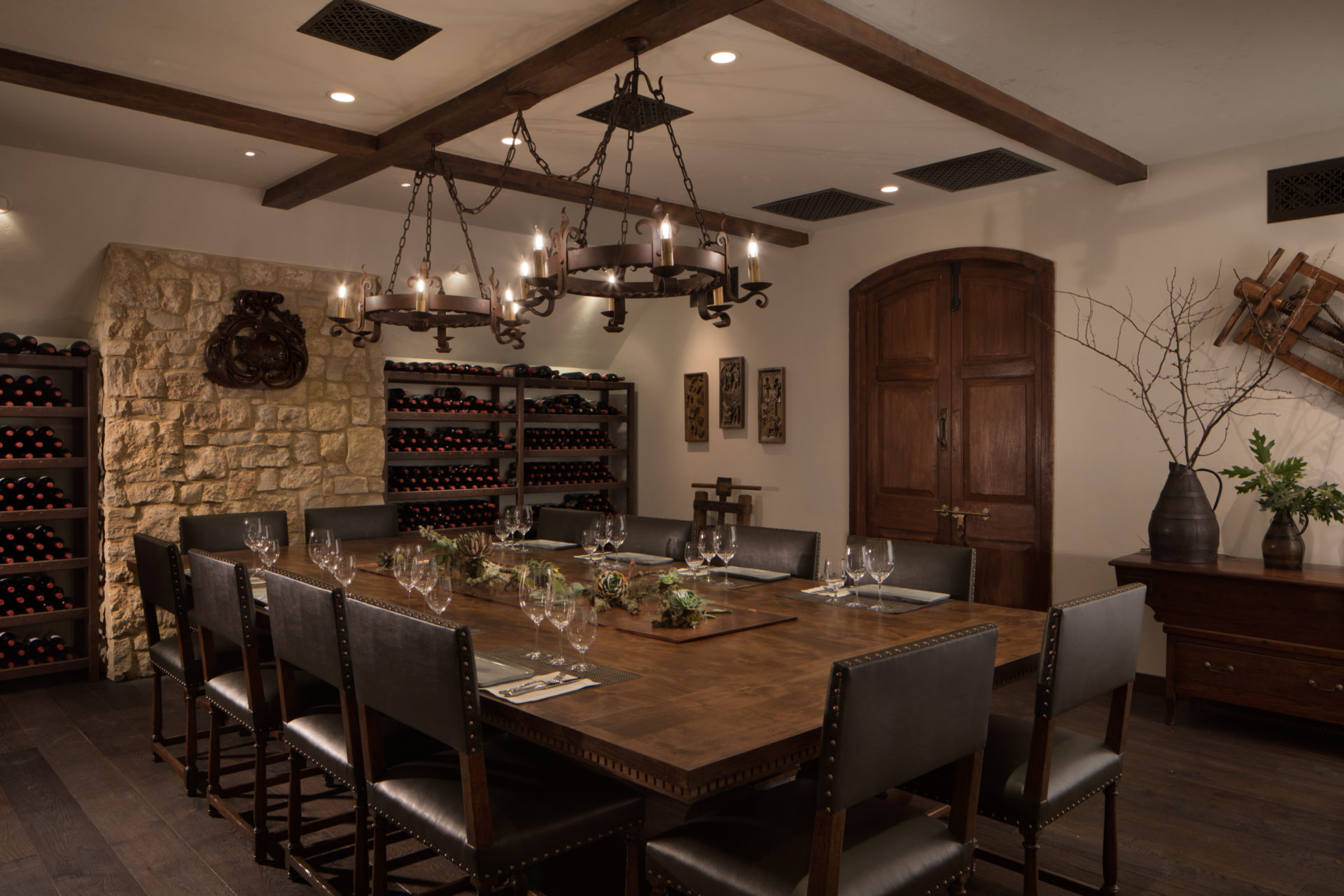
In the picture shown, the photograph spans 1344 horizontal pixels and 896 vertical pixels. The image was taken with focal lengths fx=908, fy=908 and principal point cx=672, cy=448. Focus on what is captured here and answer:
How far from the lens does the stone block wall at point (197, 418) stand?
512 cm

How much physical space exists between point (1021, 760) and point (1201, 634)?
2.29 meters

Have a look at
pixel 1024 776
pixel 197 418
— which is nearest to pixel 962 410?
pixel 1024 776

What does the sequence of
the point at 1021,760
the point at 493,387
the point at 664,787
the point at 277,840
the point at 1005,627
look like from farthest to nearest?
1. the point at 493,387
2. the point at 277,840
3. the point at 1005,627
4. the point at 1021,760
5. the point at 664,787

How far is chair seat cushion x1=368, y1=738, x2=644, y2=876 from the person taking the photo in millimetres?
1980

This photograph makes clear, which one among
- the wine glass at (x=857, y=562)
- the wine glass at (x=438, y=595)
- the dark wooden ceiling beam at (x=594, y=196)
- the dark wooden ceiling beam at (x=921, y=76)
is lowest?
the wine glass at (x=438, y=595)

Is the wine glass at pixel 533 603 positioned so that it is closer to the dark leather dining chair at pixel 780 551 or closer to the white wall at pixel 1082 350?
the dark leather dining chair at pixel 780 551

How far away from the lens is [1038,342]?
17.3 ft

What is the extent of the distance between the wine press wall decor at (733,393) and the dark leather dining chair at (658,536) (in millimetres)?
2439

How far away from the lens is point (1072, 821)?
126 inches

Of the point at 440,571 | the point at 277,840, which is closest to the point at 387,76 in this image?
the point at 440,571

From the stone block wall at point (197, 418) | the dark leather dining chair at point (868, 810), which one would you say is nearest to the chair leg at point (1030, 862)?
the dark leather dining chair at point (868, 810)

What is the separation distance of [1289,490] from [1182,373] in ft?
2.74

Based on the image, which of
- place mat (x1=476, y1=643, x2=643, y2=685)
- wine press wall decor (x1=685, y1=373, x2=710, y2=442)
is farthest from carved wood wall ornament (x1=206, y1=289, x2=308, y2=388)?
place mat (x1=476, y1=643, x2=643, y2=685)

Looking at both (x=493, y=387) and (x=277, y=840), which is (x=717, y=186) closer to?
(x=493, y=387)
